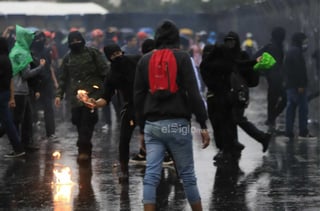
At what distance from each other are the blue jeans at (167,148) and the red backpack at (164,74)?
0.26 metres

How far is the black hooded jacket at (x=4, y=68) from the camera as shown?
13.0 m

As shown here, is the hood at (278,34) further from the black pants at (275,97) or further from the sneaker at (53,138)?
the sneaker at (53,138)

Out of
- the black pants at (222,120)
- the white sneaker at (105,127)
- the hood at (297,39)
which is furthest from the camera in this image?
the white sneaker at (105,127)

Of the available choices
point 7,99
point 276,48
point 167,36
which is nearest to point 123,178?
point 7,99

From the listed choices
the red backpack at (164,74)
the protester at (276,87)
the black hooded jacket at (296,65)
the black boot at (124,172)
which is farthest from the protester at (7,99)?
the protester at (276,87)

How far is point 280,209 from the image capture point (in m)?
9.46

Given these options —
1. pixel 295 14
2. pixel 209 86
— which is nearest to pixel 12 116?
pixel 209 86

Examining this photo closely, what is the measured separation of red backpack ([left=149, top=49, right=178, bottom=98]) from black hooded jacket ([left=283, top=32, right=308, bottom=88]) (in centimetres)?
787

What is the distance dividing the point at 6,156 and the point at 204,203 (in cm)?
467

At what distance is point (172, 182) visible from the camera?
1124 centimetres

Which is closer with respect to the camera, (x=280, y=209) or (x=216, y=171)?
(x=280, y=209)

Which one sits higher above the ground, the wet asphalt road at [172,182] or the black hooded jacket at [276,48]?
the black hooded jacket at [276,48]

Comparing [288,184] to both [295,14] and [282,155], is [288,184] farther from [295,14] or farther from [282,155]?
[295,14]

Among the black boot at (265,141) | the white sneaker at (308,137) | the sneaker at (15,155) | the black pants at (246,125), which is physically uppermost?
the black pants at (246,125)
